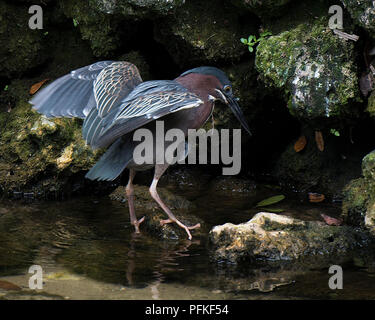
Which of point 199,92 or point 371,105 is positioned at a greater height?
point 199,92

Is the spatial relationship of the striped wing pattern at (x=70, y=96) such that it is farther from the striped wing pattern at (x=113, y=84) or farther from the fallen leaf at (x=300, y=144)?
the fallen leaf at (x=300, y=144)

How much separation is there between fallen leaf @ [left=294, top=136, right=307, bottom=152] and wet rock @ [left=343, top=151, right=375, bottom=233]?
1.16 m

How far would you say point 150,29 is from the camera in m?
6.48

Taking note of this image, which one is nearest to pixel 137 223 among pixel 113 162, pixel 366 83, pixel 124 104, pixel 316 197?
pixel 113 162

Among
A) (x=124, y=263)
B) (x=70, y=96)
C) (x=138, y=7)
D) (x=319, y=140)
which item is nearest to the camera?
(x=124, y=263)

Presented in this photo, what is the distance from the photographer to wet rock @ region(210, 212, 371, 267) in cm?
433

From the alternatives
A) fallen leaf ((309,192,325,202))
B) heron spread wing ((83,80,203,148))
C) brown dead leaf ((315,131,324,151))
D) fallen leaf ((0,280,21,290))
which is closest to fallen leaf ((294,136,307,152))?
brown dead leaf ((315,131,324,151))

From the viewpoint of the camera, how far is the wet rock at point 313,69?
16.3 feet

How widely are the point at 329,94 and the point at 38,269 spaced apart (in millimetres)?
2674

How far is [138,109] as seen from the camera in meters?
4.76

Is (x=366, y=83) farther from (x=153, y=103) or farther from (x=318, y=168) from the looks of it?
(x=153, y=103)

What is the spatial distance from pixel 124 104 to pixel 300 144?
6.91 feet

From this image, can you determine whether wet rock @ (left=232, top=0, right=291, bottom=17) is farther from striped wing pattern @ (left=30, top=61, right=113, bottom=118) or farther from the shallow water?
the shallow water

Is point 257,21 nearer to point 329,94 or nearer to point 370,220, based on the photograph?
point 329,94
